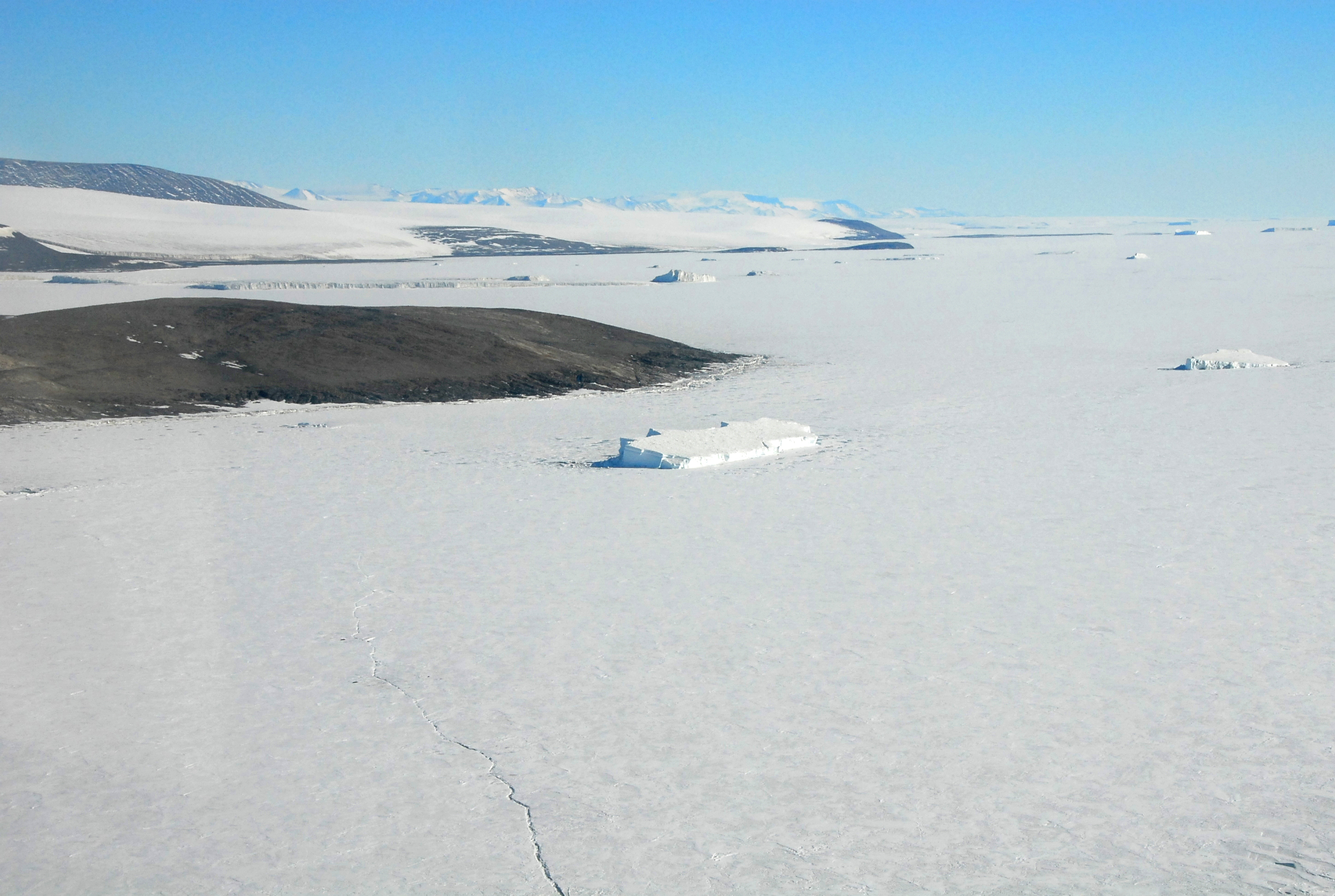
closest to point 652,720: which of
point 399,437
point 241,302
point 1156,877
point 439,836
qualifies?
point 439,836

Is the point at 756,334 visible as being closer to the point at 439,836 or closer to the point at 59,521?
the point at 59,521

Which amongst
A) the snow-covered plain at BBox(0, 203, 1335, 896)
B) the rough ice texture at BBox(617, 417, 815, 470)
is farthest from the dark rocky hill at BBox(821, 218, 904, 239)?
the snow-covered plain at BBox(0, 203, 1335, 896)

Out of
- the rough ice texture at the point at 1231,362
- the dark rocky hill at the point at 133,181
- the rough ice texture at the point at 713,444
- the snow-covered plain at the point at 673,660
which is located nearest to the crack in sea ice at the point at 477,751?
the snow-covered plain at the point at 673,660

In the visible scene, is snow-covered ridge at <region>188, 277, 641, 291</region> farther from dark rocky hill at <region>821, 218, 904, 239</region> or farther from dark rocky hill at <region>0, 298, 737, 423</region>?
dark rocky hill at <region>821, 218, 904, 239</region>

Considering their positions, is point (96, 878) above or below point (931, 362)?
below

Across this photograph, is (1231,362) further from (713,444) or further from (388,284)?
(388,284)

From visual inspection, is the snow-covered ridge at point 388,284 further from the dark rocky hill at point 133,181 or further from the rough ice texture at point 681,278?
the dark rocky hill at point 133,181

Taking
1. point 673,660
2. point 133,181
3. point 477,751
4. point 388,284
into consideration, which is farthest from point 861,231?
point 477,751
